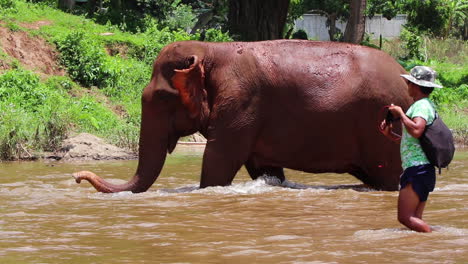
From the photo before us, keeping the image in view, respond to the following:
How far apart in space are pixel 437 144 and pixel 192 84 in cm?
356

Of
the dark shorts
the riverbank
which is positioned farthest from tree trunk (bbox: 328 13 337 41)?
the dark shorts

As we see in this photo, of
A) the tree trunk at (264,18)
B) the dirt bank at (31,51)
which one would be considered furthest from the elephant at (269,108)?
the tree trunk at (264,18)

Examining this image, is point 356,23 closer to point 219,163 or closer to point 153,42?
point 153,42

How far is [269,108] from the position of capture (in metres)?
8.73

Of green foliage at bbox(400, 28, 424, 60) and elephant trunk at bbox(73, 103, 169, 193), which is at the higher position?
green foliage at bbox(400, 28, 424, 60)

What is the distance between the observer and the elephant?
8617 mm

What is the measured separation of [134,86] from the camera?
19062 mm

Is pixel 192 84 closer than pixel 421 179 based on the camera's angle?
No

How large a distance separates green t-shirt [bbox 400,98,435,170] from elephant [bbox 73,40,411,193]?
2775 millimetres

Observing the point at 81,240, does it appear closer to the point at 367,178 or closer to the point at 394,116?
the point at 394,116

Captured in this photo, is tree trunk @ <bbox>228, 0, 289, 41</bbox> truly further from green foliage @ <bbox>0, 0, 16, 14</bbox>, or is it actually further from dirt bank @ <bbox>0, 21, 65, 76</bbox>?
green foliage @ <bbox>0, 0, 16, 14</bbox>

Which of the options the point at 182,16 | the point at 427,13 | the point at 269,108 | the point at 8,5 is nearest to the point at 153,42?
the point at 8,5

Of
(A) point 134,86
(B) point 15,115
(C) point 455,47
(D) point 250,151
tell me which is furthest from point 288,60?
(C) point 455,47

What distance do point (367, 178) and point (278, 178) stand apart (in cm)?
105
